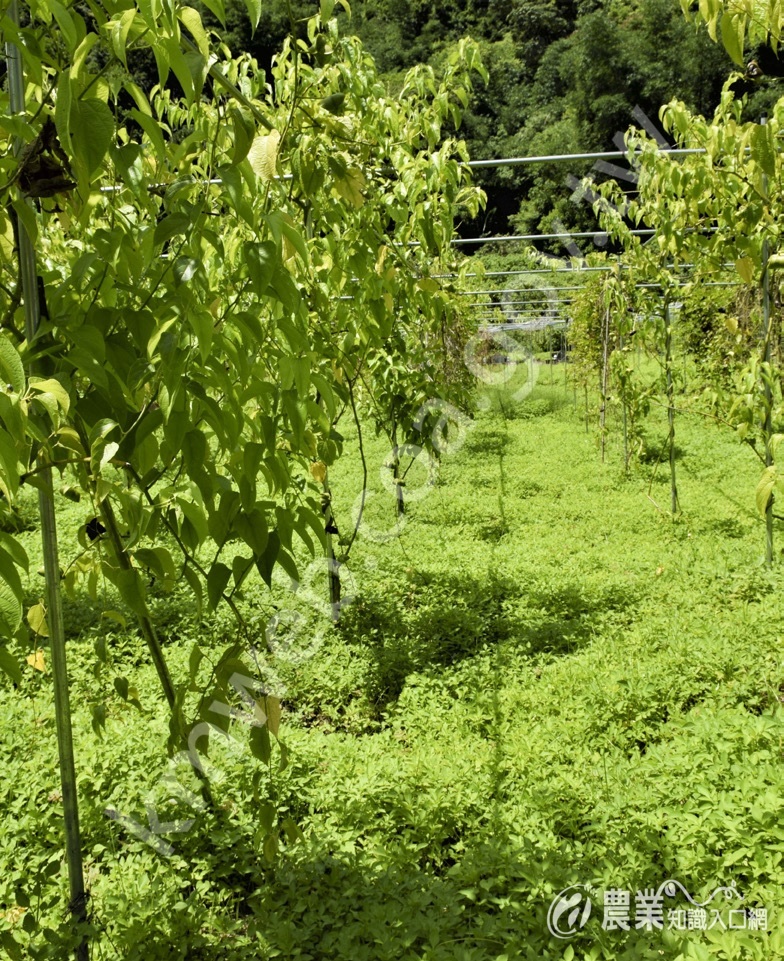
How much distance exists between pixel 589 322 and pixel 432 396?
6724mm

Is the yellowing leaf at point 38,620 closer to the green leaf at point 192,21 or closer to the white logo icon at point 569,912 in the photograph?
the green leaf at point 192,21

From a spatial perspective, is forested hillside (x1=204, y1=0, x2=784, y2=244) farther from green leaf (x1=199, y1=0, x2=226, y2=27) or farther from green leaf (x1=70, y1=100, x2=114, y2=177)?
green leaf (x1=70, y1=100, x2=114, y2=177)

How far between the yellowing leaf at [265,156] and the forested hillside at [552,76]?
1608cm

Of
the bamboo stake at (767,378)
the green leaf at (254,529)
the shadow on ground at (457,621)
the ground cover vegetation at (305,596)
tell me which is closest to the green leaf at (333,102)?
the ground cover vegetation at (305,596)

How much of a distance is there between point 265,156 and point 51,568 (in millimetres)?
764

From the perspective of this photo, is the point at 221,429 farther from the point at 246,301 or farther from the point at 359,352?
the point at 359,352

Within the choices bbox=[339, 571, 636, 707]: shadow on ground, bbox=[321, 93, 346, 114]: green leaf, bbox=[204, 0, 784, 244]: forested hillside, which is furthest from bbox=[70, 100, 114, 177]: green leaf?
bbox=[204, 0, 784, 244]: forested hillside

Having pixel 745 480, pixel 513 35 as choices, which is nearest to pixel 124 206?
pixel 745 480

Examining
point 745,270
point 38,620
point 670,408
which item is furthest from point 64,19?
point 670,408

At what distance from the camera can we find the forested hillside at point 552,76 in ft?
76.2

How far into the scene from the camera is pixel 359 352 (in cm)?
364

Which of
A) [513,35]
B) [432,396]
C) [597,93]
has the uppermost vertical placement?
[513,35]

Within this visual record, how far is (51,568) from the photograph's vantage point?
130 centimetres

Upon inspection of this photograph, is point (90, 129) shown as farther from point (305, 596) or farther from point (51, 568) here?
point (305, 596)
